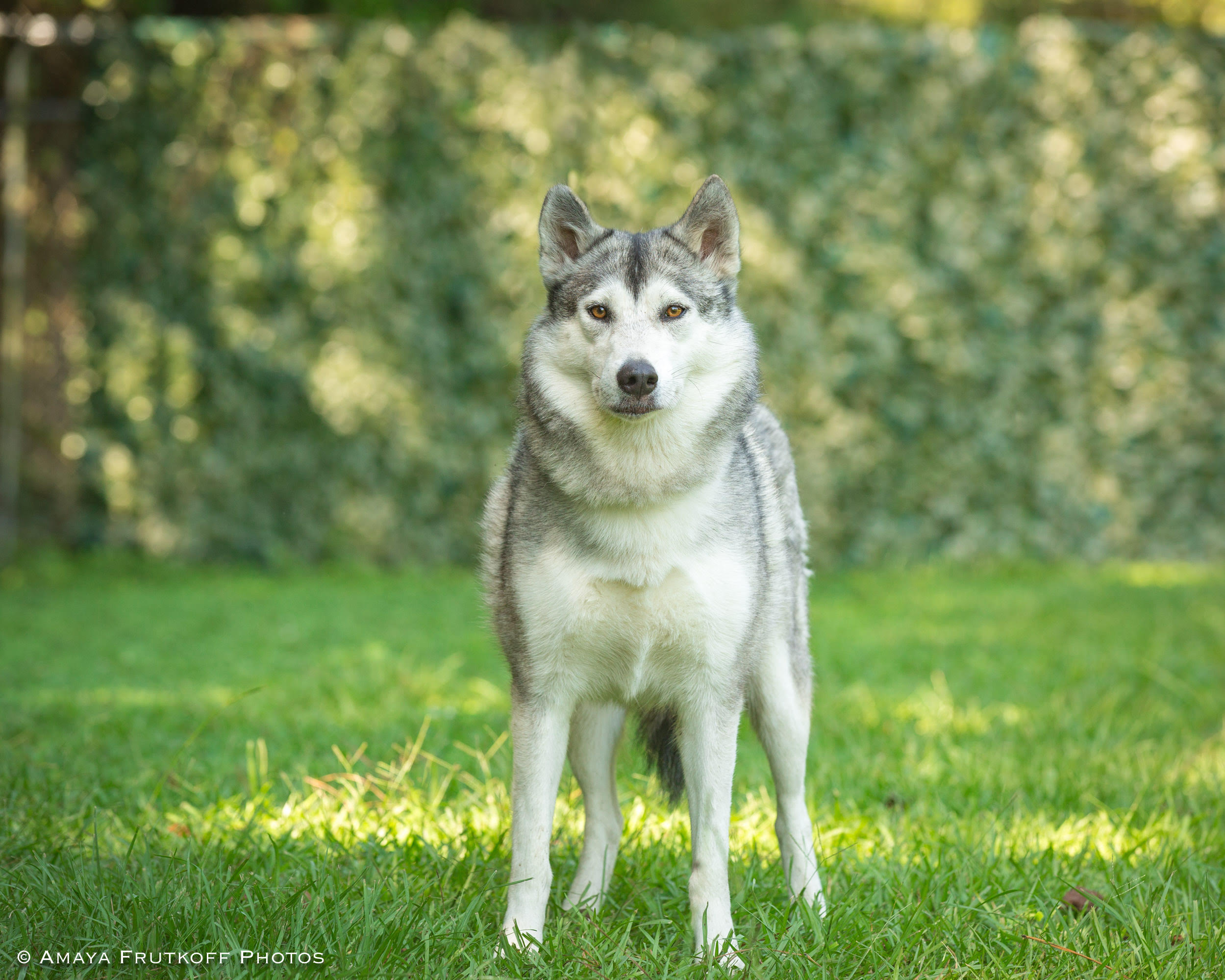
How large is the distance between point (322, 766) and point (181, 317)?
4786 millimetres

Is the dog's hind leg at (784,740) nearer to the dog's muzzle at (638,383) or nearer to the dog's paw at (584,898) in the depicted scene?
the dog's paw at (584,898)

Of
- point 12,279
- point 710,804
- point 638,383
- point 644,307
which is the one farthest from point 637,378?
point 12,279

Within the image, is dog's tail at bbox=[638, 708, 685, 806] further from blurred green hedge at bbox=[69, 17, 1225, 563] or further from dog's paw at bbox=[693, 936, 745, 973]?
blurred green hedge at bbox=[69, 17, 1225, 563]

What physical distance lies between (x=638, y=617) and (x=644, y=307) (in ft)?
2.30

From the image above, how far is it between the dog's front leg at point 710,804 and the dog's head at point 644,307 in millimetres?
694

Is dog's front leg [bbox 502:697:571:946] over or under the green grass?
over

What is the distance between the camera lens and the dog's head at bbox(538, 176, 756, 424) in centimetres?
235

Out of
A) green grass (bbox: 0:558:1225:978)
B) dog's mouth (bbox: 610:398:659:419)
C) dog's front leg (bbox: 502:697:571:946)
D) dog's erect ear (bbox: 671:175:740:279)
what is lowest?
green grass (bbox: 0:558:1225:978)

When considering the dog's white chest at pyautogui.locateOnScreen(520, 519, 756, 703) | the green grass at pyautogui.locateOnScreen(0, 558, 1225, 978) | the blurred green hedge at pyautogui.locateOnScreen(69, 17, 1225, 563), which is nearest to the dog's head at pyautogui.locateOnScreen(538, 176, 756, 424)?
the dog's white chest at pyautogui.locateOnScreen(520, 519, 756, 703)

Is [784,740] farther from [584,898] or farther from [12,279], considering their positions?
[12,279]

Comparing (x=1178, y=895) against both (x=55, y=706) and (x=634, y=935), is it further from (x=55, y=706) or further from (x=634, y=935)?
(x=55, y=706)

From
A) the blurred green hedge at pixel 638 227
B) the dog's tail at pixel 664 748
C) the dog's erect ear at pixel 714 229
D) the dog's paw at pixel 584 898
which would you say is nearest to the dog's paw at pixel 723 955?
the dog's paw at pixel 584 898

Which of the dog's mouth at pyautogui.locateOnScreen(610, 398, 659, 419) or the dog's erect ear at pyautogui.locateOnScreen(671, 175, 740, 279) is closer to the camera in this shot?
the dog's mouth at pyautogui.locateOnScreen(610, 398, 659, 419)

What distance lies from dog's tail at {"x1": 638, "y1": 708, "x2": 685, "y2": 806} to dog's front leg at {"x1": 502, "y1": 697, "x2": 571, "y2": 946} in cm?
Result: 27
